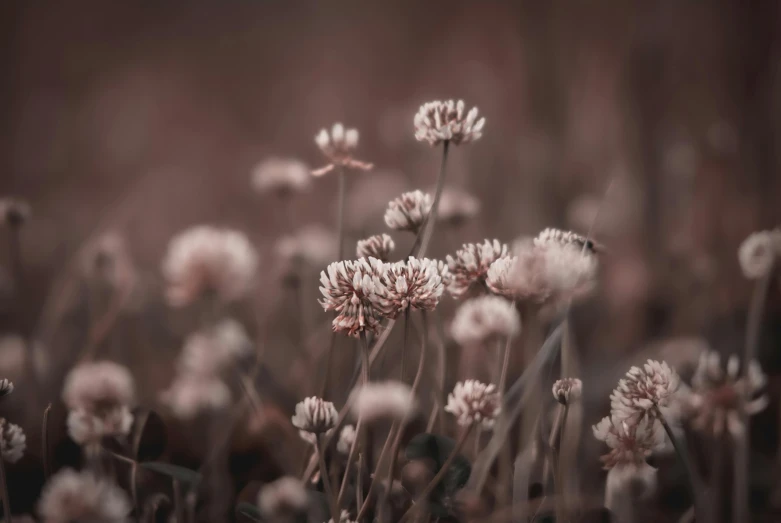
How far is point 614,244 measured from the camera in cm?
245

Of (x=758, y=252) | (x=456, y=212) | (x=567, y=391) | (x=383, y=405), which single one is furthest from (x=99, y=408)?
(x=758, y=252)

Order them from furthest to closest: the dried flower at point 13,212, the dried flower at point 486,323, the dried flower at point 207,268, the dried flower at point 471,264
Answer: the dried flower at point 13,212
the dried flower at point 207,268
the dried flower at point 471,264
the dried flower at point 486,323

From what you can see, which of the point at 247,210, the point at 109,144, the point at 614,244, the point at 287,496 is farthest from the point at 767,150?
the point at 109,144

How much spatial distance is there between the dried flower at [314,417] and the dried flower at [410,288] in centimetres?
10

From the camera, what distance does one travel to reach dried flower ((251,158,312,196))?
100cm

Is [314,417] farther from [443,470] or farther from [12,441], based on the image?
[12,441]

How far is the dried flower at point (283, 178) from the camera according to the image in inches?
39.4

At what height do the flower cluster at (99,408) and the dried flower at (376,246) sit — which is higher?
the dried flower at (376,246)

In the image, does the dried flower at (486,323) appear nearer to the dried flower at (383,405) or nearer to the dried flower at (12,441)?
the dried flower at (383,405)

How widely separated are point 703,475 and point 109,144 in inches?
131

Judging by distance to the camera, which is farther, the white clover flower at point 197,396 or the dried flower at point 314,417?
the white clover flower at point 197,396

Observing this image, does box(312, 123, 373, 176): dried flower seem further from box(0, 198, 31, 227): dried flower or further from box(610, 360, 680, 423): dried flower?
box(0, 198, 31, 227): dried flower

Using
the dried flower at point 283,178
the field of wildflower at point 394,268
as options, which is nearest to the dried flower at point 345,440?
the field of wildflower at point 394,268

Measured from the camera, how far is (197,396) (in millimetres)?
893
